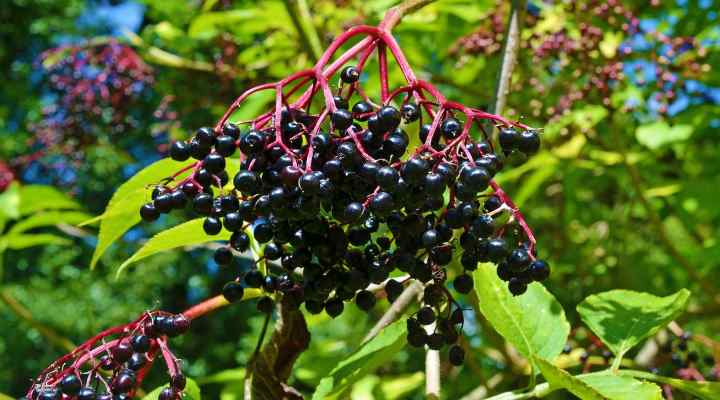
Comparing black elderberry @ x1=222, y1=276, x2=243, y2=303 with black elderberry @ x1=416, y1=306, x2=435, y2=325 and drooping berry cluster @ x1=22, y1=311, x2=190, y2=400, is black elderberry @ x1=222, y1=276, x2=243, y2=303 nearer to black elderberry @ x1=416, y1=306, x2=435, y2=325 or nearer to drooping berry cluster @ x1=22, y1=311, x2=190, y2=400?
drooping berry cluster @ x1=22, y1=311, x2=190, y2=400

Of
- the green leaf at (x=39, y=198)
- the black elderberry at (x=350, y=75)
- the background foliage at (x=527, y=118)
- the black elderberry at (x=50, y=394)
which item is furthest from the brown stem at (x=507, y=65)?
the green leaf at (x=39, y=198)

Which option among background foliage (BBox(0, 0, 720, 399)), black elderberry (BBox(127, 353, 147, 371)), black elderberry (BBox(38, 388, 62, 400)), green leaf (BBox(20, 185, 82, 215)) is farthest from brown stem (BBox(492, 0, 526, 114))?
green leaf (BBox(20, 185, 82, 215))

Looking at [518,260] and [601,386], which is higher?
[518,260]

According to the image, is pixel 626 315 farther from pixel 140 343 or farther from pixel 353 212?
pixel 140 343

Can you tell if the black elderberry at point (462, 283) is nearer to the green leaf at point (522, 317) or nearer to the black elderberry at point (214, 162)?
the green leaf at point (522, 317)

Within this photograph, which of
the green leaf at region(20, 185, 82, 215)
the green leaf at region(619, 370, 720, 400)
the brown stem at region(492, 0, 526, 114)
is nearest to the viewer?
the green leaf at region(619, 370, 720, 400)

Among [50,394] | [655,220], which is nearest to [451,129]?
[50,394]

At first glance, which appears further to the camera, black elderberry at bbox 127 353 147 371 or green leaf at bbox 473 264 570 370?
green leaf at bbox 473 264 570 370
